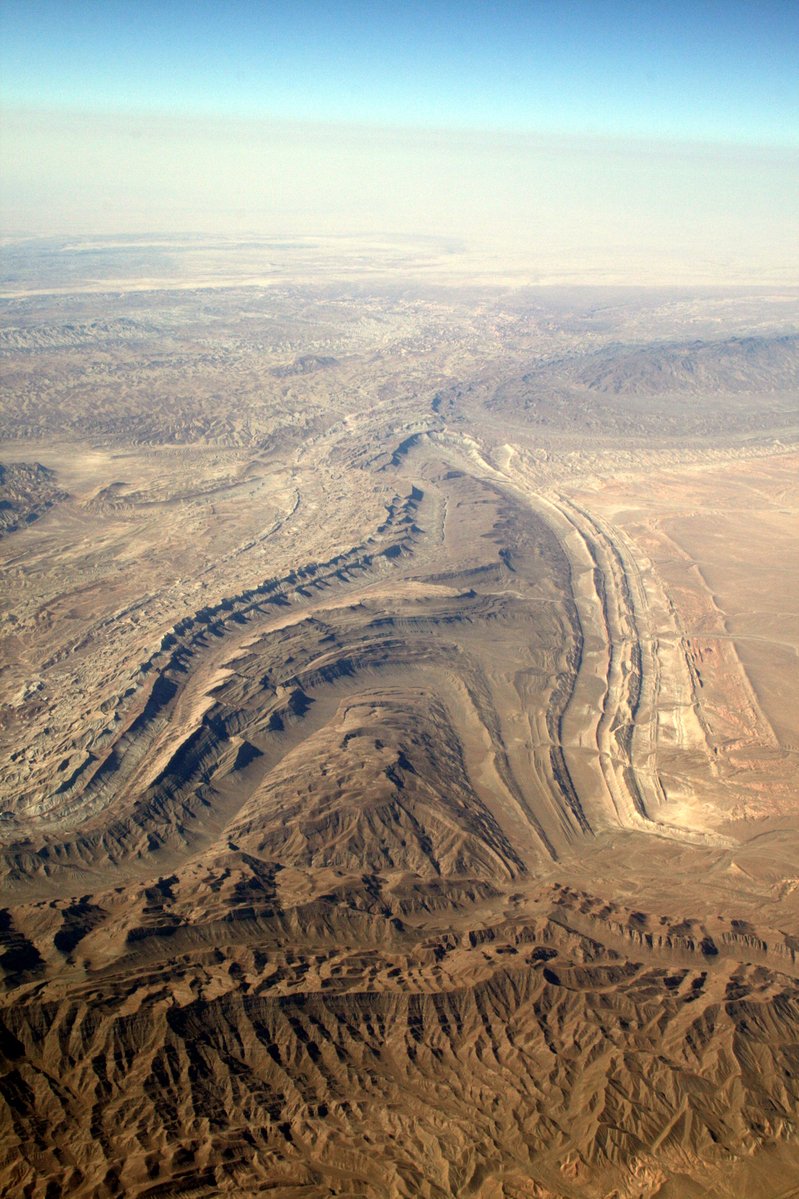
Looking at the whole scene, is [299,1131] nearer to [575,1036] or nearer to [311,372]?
[575,1036]

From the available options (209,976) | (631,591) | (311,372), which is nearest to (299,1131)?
(209,976)

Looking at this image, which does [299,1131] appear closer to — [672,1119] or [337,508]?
[672,1119]

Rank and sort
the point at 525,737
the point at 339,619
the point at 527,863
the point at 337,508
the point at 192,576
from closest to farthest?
the point at 527,863
the point at 525,737
the point at 339,619
the point at 192,576
the point at 337,508

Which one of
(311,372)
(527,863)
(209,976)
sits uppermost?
(311,372)

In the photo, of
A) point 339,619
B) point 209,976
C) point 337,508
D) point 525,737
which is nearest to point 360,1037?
point 209,976

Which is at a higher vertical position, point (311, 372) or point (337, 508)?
point (311, 372)

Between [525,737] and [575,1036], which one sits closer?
[575,1036]

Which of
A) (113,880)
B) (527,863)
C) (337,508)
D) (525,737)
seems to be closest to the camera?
(113,880)
